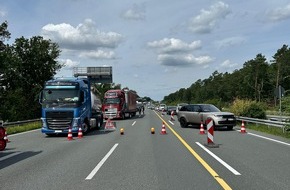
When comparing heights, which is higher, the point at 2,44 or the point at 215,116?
the point at 2,44

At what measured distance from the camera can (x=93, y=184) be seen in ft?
25.9

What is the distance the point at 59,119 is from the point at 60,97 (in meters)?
1.28

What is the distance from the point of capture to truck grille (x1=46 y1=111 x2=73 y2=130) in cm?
2009

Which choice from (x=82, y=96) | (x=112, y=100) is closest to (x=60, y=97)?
(x=82, y=96)

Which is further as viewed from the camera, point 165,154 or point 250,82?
point 250,82

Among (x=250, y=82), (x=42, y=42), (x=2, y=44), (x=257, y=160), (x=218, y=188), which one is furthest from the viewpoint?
(x=250, y=82)

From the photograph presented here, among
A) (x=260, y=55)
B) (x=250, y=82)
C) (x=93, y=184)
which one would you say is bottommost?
(x=93, y=184)

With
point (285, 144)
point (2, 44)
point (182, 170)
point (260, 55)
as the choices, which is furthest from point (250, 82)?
point (182, 170)

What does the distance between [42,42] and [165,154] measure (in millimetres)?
52996

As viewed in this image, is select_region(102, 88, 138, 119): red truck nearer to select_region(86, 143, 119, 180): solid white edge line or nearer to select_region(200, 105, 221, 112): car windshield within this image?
select_region(200, 105, 221, 112): car windshield

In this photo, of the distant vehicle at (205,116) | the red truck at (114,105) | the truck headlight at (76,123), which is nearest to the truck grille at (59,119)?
the truck headlight at (76,123)

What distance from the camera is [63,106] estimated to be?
2025 cm

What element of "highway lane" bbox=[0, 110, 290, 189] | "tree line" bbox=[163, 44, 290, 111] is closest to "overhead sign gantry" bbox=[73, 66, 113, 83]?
"tree line" bbox=[163, 44, 290, 111]

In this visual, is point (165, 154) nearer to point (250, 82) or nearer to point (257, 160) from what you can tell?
point (257, 160)
